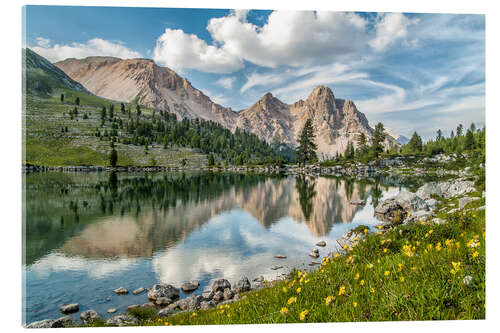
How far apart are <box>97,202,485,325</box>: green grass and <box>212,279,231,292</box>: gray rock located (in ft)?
14.7

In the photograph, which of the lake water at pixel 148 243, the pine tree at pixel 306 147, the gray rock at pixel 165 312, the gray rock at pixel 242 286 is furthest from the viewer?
the pine tree at pixel 306 147

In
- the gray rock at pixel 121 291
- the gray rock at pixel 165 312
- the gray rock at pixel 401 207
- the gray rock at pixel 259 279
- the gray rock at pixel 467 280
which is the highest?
the gray rock at pixel 467 280

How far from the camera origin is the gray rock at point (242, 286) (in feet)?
32.4

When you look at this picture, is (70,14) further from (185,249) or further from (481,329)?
(481,329)

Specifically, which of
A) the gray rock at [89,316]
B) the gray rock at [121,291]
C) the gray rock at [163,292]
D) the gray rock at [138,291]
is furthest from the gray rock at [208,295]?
the gray rock at [89,316]

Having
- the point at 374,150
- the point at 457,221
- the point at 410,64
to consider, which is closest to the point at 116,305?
the point at 457,221

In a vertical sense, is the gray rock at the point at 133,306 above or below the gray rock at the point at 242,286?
below

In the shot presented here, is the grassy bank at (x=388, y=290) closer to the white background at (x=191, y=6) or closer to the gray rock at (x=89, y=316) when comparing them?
the white background at (x=191, y=6)

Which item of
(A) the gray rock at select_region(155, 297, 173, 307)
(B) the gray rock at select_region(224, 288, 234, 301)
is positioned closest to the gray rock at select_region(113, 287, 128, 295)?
(A) the gray rock at select_region(155, 297, 173, 307)

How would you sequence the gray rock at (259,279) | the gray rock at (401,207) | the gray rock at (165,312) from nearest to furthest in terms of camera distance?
the gray rock at (165,312)
the gray rock at (259,279)
the gray rock at (401,207)

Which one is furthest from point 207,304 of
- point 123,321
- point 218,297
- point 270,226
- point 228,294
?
point 270,226

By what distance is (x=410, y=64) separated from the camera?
38.9ft

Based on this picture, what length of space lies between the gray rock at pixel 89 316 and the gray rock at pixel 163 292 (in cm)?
165

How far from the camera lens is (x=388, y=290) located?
3.90 m
